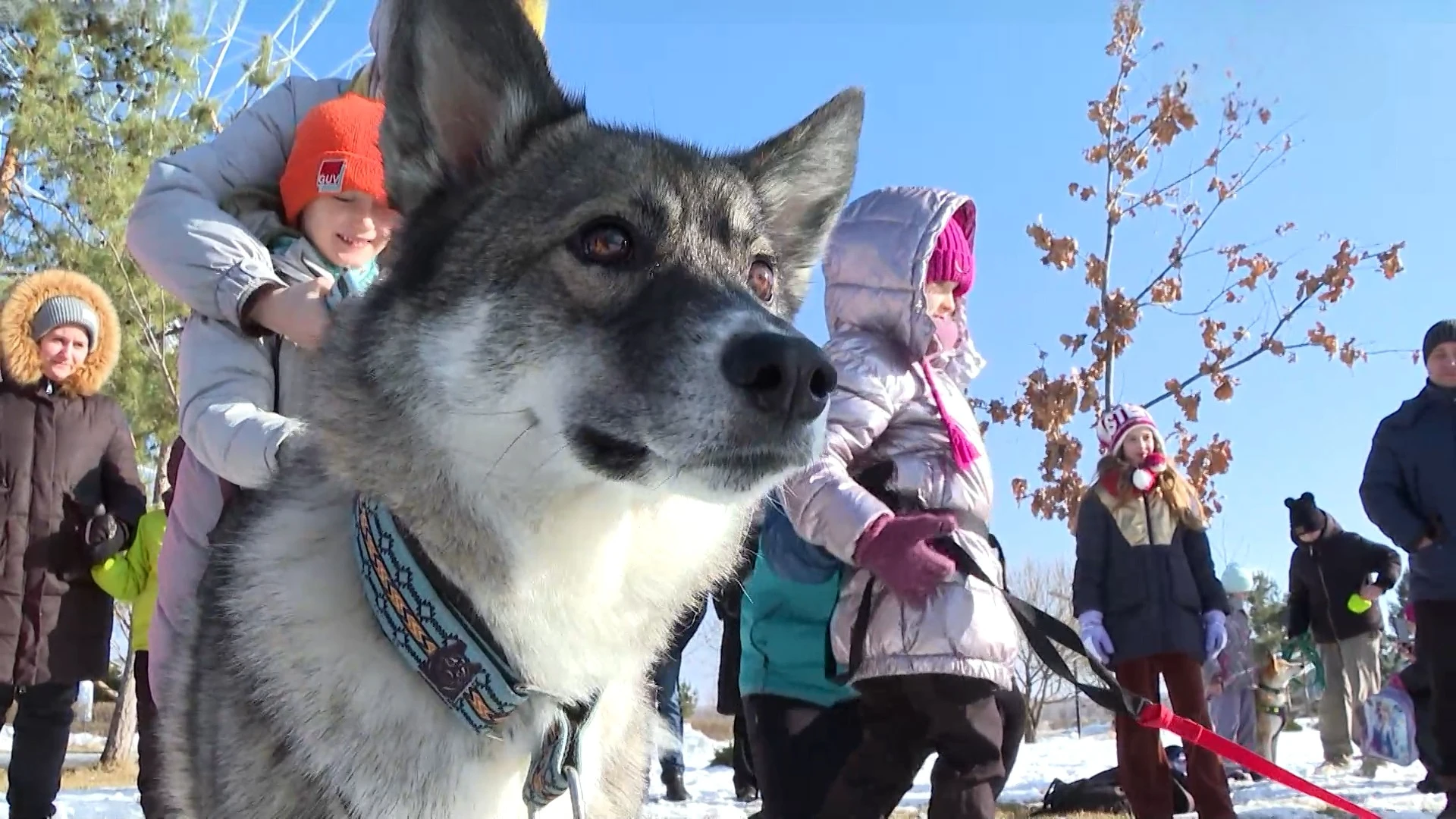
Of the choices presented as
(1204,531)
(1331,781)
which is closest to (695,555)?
(1204,531)

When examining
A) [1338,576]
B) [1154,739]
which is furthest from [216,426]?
[1338,576]

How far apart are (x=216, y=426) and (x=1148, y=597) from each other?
5348mm

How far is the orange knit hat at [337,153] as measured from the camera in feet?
8.11

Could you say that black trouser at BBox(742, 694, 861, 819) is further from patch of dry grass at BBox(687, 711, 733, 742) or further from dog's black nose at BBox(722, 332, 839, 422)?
patch of dry grass at BBox(687, 711, 733, 742)

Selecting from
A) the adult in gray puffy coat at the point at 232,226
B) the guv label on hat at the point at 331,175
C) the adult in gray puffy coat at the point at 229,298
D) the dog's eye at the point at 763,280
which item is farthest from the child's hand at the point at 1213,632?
the guv label on hat at the point at 331,175

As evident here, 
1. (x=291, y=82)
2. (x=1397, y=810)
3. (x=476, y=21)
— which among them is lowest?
(x=1397, y=810)

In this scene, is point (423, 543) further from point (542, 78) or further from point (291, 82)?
point (291, 82)

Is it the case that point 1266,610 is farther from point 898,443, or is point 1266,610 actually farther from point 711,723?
point 898,443

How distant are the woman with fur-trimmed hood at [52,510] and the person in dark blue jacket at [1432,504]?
6.81 m

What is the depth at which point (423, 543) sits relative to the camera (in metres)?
1.90


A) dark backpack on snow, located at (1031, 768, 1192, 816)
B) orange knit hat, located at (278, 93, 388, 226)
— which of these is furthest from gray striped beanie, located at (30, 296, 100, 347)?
dark backpack on snow, located at (1031, 768, 1192, 816)

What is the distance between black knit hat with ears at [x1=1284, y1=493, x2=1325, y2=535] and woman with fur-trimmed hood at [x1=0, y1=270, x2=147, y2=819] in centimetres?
885

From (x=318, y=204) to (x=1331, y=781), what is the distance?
918cm

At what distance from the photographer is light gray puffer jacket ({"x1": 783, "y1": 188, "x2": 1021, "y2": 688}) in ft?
11.3
